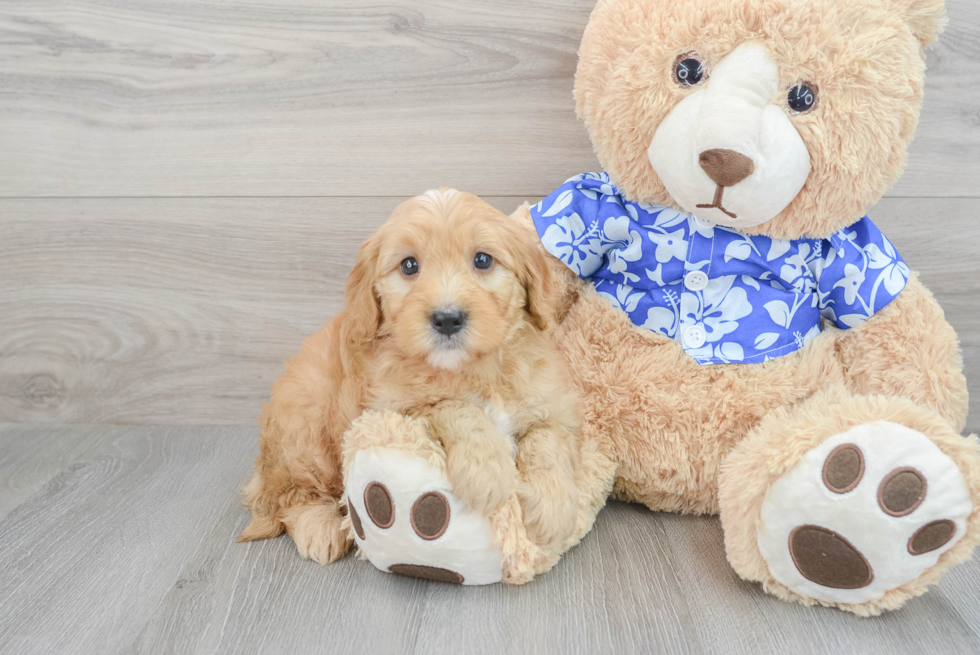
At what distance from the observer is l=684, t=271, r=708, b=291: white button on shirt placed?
140cm

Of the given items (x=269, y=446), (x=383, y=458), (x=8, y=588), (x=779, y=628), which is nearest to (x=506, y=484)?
(x=383, y=458)

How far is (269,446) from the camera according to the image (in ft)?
5.02

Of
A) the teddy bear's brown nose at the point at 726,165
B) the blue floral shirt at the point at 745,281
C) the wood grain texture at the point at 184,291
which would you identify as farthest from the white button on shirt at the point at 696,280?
the wood grain texture at the point at 184,291

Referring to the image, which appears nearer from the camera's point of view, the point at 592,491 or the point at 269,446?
the point at 592,491

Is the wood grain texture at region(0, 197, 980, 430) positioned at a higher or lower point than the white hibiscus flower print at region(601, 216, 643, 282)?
lower

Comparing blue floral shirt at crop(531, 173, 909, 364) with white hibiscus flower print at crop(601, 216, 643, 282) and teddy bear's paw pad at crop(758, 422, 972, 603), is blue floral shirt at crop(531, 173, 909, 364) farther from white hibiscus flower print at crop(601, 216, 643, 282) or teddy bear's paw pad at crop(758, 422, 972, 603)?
teddy bear's paw pad at crop(758, 422, 972, 603)

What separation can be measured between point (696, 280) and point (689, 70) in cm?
39

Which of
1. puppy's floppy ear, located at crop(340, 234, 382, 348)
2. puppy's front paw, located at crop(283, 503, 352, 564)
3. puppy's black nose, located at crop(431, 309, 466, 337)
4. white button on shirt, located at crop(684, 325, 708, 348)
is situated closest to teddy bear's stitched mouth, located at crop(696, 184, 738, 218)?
white button on shirt, located at crop(684, 325, 708, 348)

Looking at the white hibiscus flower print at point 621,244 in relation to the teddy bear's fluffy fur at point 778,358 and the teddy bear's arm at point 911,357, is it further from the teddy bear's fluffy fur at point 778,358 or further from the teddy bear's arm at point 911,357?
the teddy bear's arm at point 911,357

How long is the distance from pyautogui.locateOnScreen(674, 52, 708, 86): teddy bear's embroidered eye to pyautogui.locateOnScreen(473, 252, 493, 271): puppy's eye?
456 mm

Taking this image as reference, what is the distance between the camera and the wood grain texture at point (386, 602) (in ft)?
3.79

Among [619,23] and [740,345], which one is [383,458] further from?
[619,23]

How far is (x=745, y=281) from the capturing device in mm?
1404

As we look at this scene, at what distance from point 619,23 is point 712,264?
48 cm
